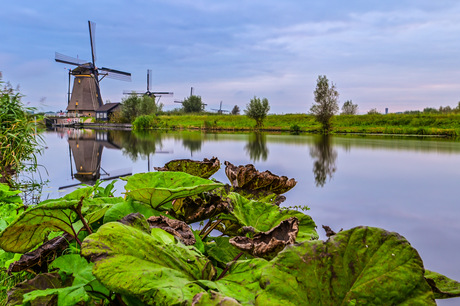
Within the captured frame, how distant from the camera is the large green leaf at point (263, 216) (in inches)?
32.3

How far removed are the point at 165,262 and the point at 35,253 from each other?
382mm

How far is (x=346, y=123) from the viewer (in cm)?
3900

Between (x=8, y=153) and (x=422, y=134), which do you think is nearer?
(x=8, y=153)

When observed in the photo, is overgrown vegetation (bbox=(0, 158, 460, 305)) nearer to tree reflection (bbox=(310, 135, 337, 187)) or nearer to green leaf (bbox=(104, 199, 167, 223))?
green leaf (bbox=(104, 199, 167, 223))

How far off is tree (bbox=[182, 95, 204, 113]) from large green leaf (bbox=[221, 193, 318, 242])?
206ft

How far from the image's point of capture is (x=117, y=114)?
1969 inches

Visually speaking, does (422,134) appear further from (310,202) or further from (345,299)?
(345,299)

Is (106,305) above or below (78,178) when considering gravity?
above

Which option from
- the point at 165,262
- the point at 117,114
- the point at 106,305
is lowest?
the point at 106,305

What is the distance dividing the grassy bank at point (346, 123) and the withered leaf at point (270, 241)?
35.9 metres

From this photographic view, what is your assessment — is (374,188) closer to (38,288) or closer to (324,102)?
(38,288)

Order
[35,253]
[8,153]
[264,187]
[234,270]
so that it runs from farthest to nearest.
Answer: [8,153] → [264,187] → [35,253] → [234,270]

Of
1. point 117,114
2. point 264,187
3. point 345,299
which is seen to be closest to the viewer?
point 345,299

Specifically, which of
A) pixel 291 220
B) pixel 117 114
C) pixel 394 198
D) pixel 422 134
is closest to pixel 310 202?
pixel 394 198
